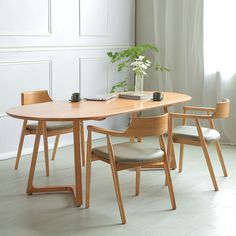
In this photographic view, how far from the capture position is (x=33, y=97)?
181 inches

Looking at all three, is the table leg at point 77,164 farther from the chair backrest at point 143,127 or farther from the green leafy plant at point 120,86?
the green leafy plant at point 120,86

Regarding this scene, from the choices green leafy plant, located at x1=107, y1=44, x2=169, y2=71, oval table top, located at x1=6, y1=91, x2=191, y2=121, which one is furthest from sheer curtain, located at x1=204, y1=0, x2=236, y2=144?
oval table top, located at x1=6, y1=91, x2=191, y2=121

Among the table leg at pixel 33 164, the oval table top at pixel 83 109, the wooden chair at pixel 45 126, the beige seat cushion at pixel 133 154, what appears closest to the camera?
the beige seat cushion at pixel 133 154

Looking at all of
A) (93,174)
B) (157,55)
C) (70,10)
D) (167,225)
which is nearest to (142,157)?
(167,225)

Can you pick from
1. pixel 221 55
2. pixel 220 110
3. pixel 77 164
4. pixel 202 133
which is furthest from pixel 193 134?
pixel 221 55

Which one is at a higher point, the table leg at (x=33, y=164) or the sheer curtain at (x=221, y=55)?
the sheer curtain at (x=221, y=55)

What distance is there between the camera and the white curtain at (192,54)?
584 centimetres

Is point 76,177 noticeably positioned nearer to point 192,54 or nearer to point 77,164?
point 77,164

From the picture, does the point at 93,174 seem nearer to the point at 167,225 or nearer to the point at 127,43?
the point at 167,225

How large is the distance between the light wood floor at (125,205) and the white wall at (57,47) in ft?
2.59

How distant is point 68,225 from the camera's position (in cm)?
342

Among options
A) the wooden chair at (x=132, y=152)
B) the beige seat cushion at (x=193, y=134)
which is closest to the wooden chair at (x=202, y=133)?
the beige seat cushion at (x=193, y=134)

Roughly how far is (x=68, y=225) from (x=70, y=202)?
0.45 meters

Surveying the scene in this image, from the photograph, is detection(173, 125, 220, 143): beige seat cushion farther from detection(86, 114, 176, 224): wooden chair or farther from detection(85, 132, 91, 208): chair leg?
detection(85, 132, 91, 208): chair leg
